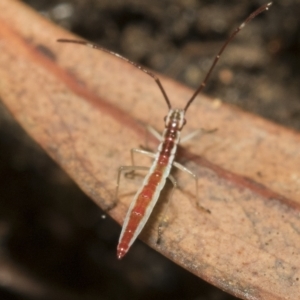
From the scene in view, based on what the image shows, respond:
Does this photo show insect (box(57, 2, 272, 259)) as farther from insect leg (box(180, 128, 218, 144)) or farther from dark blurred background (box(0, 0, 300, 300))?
dark blurred background (box(0, 0, 300, 300))

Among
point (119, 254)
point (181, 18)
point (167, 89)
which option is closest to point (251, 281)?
point (119, 254)

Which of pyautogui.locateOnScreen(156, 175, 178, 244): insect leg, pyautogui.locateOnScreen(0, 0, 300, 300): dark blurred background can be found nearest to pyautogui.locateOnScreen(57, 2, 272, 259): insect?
pyautogui.locateOnScreen(156, 175, 178, 244): insect leg

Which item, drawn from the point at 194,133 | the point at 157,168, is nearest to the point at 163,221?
the point at 157,168

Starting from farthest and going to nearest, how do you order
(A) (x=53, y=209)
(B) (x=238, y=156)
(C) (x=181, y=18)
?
(C) (x=181, y=18) < (A) (x=53, y=209) < (B) (x=238, y=156)

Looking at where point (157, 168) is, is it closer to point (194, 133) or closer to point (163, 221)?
point (194, 133)

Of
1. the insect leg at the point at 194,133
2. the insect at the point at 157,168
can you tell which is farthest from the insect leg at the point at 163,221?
the insect leg at the point at 194,133

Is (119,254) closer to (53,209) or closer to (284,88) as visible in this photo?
(53,209)

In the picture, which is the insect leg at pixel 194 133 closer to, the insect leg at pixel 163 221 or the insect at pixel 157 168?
the insect at pixel 157 168
